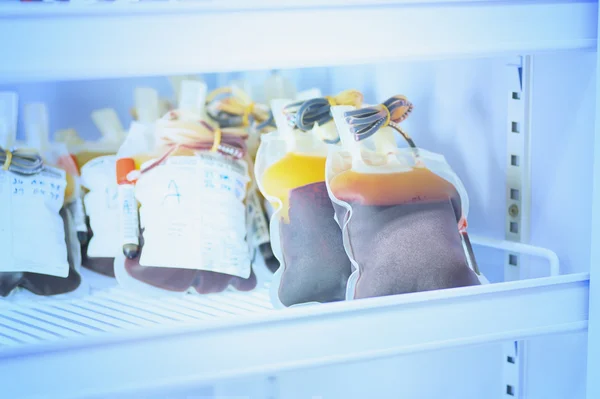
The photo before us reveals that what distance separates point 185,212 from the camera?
1.05 m

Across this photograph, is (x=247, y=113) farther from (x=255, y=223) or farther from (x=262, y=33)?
(x=262, y=33)

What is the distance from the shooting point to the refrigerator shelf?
2.19 ft

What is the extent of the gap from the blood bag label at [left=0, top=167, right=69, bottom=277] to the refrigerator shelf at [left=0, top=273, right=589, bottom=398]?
150 millimetres

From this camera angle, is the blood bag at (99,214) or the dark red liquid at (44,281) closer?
the dark red liquid at (44,281)

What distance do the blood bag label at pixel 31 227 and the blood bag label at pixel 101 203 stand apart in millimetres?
67

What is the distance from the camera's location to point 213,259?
1.06 metres

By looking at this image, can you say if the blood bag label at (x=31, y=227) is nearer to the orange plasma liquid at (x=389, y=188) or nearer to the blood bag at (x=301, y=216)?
the blood bag at (x=301, y=216)

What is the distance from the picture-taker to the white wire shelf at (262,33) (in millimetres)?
621

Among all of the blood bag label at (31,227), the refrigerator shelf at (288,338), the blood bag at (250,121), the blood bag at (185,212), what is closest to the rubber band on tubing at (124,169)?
the blood bag at (185,212)

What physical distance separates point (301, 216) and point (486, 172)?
0.36 metres

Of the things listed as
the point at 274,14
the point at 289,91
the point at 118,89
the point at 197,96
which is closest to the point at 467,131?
the point at 289,91

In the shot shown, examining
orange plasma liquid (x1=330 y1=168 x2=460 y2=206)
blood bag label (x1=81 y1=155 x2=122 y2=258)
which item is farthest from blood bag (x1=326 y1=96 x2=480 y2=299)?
blood bag label (x1=81 y1=155 x2=122 y2=258)

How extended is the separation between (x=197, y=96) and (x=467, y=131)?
50cm

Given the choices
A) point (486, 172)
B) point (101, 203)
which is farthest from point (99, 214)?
point (486, 172)
